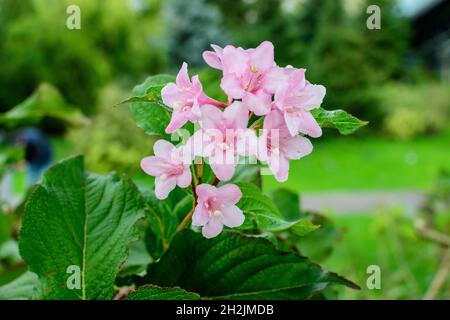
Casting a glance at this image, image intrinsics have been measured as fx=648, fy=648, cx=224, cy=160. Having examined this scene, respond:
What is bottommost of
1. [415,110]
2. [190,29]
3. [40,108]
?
[40,108]

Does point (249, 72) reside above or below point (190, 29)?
below

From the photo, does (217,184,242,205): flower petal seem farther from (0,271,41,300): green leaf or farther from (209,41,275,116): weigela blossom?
(0,271,41,300): green leaf

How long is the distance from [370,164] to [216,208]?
6.63 meters

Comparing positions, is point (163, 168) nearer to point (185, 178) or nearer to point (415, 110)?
point (185, 178)

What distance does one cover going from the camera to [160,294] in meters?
0.40

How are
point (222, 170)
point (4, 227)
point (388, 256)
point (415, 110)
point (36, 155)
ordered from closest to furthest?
1. point (222, 170)
2. point (4, 227)
3. point (388, 256)
4. point (36, 155)
5. point (415, 110)

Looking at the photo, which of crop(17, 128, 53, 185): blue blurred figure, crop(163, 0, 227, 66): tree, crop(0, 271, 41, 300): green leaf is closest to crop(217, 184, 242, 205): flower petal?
crop(0, 271, 41, 300): green leaf

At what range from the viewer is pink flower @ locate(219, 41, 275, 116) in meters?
0.36

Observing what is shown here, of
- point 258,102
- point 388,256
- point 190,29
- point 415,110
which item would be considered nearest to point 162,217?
point 258,102

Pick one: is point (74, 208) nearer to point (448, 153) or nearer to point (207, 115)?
point (207, 115)

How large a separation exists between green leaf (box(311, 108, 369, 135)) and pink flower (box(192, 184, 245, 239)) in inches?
2.6

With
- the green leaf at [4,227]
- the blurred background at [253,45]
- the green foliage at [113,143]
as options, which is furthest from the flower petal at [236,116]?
the blurred background at [253,45]
